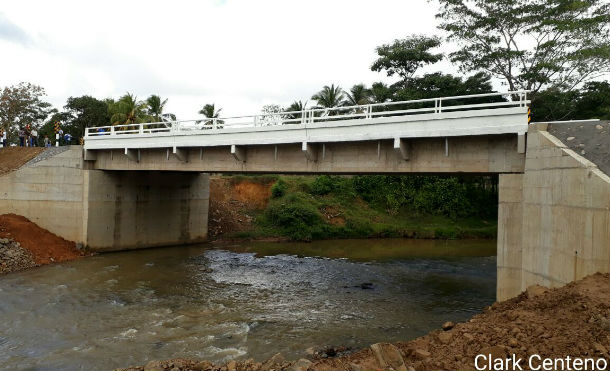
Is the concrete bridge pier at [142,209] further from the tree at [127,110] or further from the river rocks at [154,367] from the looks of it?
the river rocks at [154,367]

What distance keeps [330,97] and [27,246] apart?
108ft

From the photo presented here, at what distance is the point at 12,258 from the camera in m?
21.6

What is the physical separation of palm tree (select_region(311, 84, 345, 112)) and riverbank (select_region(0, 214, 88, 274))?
30.1m

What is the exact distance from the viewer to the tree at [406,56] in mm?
37625

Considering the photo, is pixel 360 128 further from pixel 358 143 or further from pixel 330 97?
pixel 330 97

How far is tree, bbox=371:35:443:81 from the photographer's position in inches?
1481

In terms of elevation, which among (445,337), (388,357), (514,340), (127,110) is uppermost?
(127,110)

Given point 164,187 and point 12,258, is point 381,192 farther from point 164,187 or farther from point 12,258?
point 12,258

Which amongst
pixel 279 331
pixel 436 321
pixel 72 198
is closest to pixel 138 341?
pixel 279 331

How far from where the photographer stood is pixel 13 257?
2166 centimetres

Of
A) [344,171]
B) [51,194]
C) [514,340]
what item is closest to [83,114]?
[51,194]

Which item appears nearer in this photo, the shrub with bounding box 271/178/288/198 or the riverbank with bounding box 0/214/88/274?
→ the riverbank with bounding box 0/214/88/274

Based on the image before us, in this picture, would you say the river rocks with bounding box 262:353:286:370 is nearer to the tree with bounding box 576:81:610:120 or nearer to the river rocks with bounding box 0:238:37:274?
the river rocks with bounding box 0:238:37:274

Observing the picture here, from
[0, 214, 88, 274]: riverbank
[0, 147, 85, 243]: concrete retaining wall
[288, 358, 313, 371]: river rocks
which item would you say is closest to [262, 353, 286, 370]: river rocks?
[288, 358, 313, 371]: river rocks
